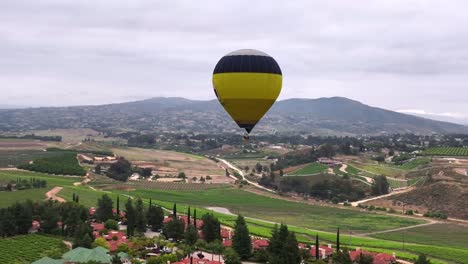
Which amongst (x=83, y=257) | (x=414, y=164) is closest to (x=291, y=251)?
(x=83, y=257)

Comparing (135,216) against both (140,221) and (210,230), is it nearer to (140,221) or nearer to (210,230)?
(140,221)

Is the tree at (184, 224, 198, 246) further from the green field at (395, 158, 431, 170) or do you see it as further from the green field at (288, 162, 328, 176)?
the green field at (395, 158, 431, 170)

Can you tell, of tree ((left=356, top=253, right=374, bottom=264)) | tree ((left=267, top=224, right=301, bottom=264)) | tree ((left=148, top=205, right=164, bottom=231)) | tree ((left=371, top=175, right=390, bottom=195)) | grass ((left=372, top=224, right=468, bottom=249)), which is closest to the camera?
tree ((left=267, top=224, right=301, bottom=264))

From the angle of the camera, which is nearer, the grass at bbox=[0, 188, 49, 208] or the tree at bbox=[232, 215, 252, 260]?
the tree at bbox=[232, 215, 252, 260]

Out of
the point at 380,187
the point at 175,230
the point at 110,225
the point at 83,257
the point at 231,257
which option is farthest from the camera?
the point at 380,187

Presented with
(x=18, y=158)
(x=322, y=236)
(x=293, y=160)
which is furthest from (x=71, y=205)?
(x=293, y=160)

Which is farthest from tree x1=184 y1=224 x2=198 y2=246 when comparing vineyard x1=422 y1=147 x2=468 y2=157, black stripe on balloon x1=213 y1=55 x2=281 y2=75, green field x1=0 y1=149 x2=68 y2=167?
vineyard x1=422 y1=147 x2=468 y2=157
